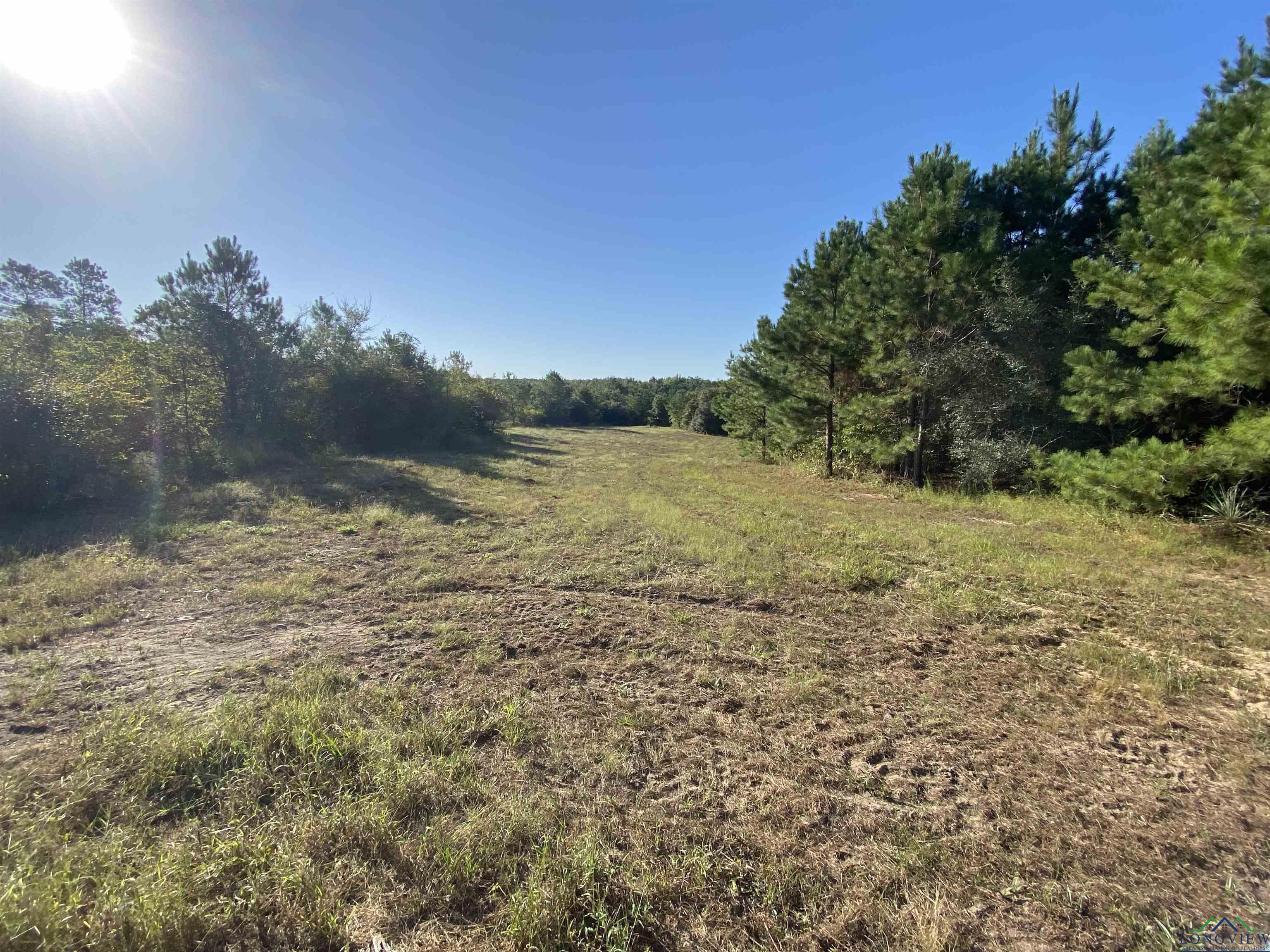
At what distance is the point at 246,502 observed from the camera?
9.00 m

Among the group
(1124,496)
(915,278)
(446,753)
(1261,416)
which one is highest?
(915,278)

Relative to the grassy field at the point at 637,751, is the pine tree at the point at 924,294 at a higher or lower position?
higher

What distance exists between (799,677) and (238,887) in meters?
3.14

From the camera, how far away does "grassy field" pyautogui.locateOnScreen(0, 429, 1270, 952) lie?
166 centimetres

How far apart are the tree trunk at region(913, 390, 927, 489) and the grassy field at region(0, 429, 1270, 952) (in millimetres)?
5421

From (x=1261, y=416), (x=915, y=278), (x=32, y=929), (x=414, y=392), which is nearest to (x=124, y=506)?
(x=32, y=929)

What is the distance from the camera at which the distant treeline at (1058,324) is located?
208 inches

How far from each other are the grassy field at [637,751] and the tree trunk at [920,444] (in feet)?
17.8

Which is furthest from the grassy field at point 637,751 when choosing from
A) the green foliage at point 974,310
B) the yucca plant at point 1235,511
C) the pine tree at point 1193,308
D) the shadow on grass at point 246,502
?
the green foliage at point 974,310

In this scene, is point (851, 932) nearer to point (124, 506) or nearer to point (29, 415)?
point (124, 506)

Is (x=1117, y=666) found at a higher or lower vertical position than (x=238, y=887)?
higher

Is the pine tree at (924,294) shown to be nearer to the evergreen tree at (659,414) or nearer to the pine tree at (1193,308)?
the pine tree at (1193,308)

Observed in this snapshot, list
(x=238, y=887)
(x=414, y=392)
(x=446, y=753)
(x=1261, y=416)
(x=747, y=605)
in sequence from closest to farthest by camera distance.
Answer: (x=238, y=887), (x=446, y=753), (x=747, y=605), (x=1261, y=416), (x=414, y=392)

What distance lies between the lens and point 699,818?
209 cm
